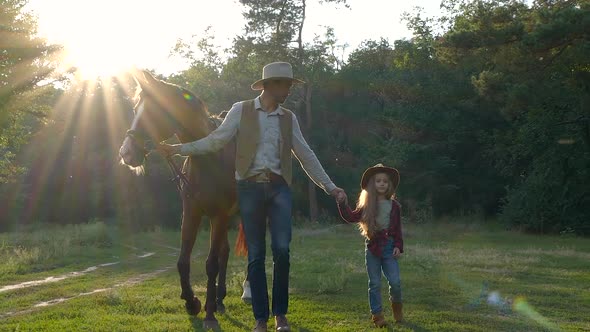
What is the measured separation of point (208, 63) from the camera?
2510 inches

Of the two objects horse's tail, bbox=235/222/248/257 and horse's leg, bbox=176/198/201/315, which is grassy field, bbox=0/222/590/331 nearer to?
horse's leg, bbox=176/198/201/315

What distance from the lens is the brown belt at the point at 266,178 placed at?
21.6ft

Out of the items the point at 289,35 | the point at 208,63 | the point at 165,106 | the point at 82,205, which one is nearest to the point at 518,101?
the point at 165,106

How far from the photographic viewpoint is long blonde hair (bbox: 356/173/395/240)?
25.0 ft

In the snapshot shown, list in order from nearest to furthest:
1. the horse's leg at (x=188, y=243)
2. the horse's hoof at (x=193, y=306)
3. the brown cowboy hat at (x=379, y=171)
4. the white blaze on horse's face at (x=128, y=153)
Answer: the white blaze on horse's face at (x=128, y=153)
the brown cowboy hat at (x=379, y=171)
the horse's leg at (x=188, y=243)
the horse's hoof at (x=193, y=306)

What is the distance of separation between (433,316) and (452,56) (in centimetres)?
1703

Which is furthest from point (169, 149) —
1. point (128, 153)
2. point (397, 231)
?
point (397, 231)

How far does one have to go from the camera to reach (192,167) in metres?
8.01

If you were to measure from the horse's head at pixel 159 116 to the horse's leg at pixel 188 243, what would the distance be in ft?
2.61

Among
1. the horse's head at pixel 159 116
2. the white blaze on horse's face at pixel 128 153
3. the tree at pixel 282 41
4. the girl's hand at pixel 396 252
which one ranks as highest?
the tree at pixel 282 41

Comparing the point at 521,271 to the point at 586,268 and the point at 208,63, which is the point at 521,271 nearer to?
the point at 586,268

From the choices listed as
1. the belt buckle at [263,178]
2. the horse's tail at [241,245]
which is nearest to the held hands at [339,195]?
the belt buckle at [263,178]

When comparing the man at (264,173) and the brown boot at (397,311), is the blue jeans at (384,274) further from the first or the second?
the man at (264,173)

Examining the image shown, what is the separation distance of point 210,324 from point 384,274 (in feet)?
6.19
